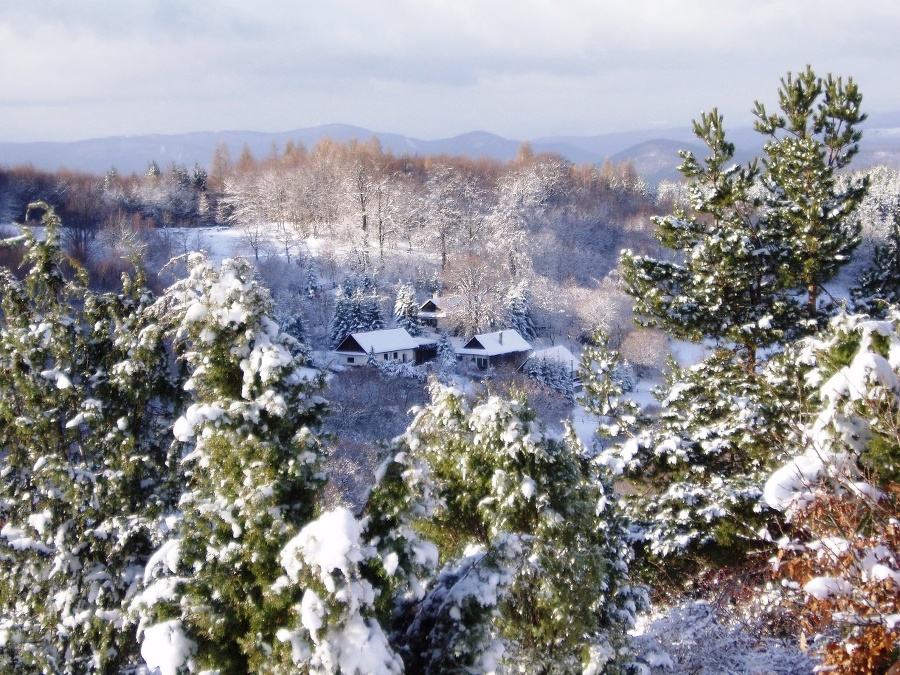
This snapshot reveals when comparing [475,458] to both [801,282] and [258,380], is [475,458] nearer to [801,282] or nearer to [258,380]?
[258,380]

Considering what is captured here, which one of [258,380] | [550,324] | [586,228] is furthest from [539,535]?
[586,228]

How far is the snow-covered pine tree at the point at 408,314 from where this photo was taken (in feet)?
130

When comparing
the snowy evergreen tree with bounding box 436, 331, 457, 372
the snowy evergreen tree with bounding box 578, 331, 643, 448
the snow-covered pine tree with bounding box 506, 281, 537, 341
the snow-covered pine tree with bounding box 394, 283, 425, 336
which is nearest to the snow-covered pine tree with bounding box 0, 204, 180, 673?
the snowy evergreen tree with bounding box 578, 331, 643, 448

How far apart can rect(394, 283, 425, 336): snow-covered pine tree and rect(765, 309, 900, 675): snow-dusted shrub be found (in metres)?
34.9

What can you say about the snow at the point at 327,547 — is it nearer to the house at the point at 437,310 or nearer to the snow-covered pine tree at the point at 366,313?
the snow-covered pine tree at the point at 366,313

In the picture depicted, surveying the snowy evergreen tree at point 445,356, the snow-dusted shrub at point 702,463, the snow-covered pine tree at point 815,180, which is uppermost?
the snow-covered pine tree at point 815,180

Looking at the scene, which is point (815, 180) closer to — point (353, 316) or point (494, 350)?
point (494, 350)

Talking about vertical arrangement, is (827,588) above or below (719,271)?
below

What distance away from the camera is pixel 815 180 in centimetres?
857

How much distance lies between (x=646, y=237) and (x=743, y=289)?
54.1 metres

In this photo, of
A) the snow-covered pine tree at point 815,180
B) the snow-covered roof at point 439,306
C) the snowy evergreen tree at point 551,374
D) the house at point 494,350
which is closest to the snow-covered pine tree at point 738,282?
the snow-covered pine tree at point 815,180

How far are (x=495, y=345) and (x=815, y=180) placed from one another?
29719 millimetres

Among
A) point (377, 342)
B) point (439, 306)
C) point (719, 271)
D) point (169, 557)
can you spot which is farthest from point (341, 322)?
point (169, 557)

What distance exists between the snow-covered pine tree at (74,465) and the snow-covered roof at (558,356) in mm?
31167
